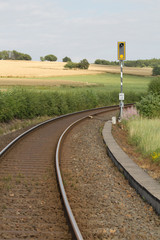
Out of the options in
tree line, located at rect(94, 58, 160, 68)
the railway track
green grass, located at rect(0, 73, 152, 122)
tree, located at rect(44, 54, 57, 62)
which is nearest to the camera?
the railway track

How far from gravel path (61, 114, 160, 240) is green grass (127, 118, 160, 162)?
1.48m

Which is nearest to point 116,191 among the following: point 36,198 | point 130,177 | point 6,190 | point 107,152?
point 130,177

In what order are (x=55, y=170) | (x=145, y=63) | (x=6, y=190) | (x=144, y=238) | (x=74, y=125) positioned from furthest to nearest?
1. (x=145, y=63)
2. (x=74, y=125)
3. (x=55, y=170)
4. (x=6, y=190)
5. (x=144, y=238)

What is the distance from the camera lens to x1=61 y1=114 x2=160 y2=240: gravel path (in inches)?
225

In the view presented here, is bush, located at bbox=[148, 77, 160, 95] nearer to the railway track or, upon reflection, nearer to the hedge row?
the hedge row

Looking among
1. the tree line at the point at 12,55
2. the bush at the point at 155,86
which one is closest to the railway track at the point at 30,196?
the bush at the point at 155,86

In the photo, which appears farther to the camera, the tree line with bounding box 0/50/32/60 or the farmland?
the tree line with bounding box 0/50/32/60

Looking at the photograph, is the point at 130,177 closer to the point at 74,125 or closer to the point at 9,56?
the point at 74,125

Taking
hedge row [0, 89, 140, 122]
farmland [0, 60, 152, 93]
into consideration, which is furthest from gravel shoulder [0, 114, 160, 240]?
farmland [0, 60, 152, 93]

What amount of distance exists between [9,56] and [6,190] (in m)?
137

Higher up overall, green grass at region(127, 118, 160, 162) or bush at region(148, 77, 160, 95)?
bush at region(148, 77, 160, 95)

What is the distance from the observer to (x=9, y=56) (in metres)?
140

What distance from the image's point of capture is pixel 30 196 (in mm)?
7445

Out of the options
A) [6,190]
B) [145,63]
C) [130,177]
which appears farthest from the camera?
[145,63]
